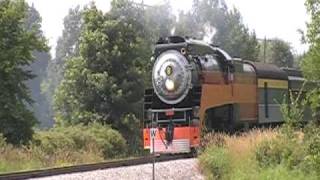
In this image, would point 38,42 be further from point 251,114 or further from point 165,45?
point 251,114

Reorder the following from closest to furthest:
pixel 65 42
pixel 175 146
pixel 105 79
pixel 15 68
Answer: pixel 175 146, pixel 15 68, pixel 105 79, pixel 65 42

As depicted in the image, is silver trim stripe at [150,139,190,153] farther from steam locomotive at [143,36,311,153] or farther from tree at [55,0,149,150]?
tree at [55,0,149,150]

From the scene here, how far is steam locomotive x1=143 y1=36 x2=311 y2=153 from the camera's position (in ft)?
63.6

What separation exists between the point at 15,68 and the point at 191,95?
619 cm

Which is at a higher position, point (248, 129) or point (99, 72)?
point (99, 72)

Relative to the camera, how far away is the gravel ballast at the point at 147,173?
45.5ft

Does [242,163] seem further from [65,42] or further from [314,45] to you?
[65,42]

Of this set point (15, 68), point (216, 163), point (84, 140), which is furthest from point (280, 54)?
point (216, 163)

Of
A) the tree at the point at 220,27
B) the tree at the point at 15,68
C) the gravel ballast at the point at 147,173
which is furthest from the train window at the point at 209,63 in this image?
the tree at the point at 220,27

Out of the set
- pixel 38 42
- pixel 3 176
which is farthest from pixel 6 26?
pixel 3 176

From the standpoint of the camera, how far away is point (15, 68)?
21266 mm

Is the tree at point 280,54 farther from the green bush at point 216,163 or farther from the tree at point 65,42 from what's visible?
the green bush at point 216,163

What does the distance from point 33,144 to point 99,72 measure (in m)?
9.43

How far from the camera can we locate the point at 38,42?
21953mm
